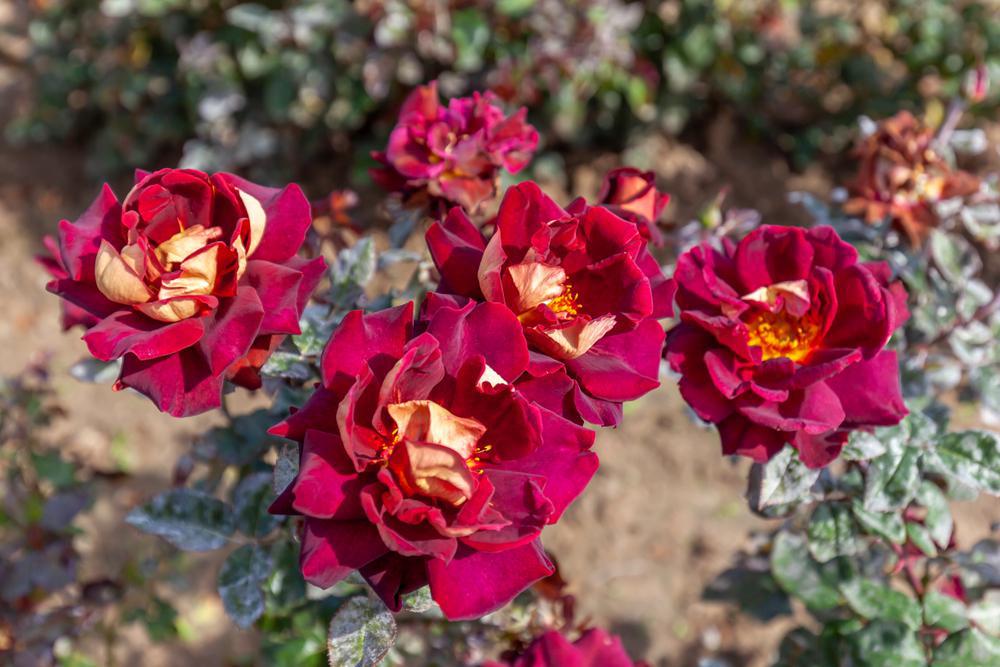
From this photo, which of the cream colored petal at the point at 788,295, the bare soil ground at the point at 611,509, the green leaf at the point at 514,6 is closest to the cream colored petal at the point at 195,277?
the cream colored petal at the point at 788,295

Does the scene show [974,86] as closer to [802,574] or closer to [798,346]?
[798,346]

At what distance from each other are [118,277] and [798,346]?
2.67 ft

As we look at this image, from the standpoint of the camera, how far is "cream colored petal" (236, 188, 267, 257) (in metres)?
0.97

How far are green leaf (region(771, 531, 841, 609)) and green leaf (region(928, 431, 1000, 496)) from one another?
0.29 m

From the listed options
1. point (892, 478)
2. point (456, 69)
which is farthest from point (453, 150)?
point (456, 69)

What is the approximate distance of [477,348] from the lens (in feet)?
2.86

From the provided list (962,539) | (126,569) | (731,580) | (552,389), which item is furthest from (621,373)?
(962,539)

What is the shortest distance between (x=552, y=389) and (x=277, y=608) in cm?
63

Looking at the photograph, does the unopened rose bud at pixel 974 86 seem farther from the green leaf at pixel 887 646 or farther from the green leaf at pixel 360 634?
the green leaf at pixel 360 634

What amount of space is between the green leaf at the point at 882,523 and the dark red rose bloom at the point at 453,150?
69 cm

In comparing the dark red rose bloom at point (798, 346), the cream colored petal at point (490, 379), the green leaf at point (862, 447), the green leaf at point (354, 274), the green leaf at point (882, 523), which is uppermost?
the cream colored petal at point (490, 379)

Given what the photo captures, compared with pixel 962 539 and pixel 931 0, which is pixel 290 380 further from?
pixel 931 0

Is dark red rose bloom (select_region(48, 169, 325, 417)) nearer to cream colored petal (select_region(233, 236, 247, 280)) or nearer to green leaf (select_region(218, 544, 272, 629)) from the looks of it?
cream colored petal (select_region(233, 236, 247, 280))

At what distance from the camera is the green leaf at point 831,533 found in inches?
49.2
